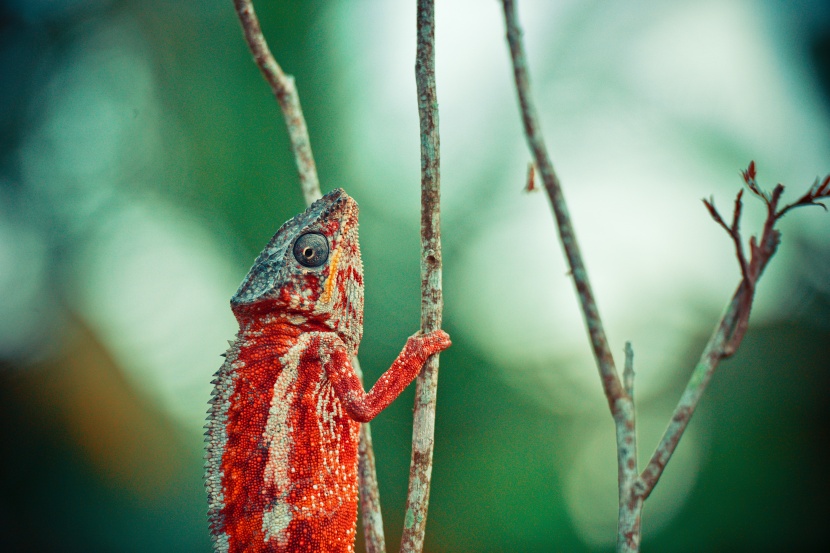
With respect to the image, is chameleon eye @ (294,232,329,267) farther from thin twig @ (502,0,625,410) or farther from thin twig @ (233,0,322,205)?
thin twig @ (502,0,625,410)

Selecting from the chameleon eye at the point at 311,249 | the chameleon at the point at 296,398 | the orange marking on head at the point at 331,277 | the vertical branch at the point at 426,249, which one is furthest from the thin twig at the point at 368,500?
the chameleon eye at the point at 311,249

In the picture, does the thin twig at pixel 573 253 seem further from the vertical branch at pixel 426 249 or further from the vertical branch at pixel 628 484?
the vertical branch at pixel 426 249

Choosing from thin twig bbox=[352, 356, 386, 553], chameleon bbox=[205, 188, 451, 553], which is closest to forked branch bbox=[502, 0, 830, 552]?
chameleon bbox=[205, 188, 451, 553]

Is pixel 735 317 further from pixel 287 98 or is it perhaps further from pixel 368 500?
pixel 287 98

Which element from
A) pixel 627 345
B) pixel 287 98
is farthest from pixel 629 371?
pixel 287 98

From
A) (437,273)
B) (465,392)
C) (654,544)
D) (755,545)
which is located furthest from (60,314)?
(755,545)

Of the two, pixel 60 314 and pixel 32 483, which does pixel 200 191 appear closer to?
pixel 60 314
